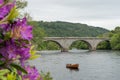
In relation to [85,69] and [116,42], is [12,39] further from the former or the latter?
[116,42]

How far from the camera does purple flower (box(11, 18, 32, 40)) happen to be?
1790mm

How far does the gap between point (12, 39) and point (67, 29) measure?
480ft

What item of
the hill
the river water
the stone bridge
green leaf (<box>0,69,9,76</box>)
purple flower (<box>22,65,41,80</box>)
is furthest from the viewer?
the hill

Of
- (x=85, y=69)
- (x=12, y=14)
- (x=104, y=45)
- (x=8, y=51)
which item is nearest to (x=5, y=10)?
(x=12, y=14)

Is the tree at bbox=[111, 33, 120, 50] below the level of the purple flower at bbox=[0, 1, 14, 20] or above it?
below

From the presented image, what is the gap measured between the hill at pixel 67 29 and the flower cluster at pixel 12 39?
5037 inches

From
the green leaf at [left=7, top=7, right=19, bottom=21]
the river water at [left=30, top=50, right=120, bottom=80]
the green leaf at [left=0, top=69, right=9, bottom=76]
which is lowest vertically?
the river water at [left=30, top=50, right=120, bottom=80]

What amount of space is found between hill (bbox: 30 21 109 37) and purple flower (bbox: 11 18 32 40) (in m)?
128

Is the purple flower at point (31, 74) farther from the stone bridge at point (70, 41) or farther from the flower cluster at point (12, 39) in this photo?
the stone bridge at point (70, 41)

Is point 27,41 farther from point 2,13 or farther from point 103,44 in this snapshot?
point 103,44

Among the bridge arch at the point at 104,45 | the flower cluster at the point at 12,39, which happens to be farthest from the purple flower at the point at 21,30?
the bridge arch at the point at 104,45

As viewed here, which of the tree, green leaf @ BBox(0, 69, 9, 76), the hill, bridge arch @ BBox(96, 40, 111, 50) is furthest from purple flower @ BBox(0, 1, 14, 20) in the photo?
the hill

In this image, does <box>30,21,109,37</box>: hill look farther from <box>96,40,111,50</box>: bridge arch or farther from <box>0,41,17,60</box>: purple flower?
<box>0,41,17,60</box>: purple flower

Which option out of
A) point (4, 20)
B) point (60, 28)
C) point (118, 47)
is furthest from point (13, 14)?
point (60, 28)
